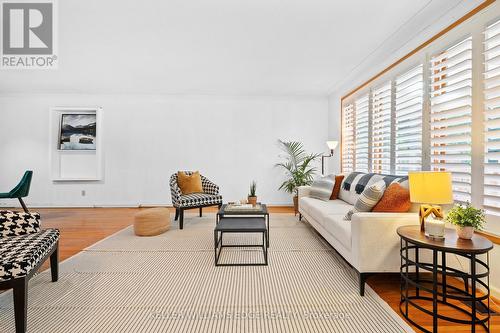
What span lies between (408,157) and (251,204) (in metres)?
2.16

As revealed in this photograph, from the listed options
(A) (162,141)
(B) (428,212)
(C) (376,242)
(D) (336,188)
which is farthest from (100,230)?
(B) (428,212)

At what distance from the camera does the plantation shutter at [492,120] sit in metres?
2.04

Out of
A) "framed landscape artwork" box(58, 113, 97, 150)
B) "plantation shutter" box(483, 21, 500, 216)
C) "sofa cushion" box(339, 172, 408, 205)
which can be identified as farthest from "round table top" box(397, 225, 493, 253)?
"framed landscape artwork" box(58, 113, 97, 150)

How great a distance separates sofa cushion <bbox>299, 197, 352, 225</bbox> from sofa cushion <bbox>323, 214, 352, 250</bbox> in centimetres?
13

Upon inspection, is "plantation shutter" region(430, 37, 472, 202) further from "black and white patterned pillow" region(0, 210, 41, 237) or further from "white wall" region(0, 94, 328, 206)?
"black and white patterned pillow" region(0, 210, 41, 237)

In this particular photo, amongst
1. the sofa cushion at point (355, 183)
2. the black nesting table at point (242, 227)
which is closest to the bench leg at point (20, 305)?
the black nesting table at point (242, 227)

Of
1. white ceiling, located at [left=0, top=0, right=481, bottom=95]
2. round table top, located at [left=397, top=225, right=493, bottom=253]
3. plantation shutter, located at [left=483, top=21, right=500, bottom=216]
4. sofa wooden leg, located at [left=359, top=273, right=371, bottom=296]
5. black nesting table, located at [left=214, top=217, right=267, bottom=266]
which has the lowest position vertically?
sofa wooden leg, located at [left=359, top=273, right=371, bottom=296]

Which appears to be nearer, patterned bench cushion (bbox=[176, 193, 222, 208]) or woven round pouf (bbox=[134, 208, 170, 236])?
woven round pouf (bbox=[134, 208, 170, 236])

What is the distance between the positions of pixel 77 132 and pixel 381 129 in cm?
640

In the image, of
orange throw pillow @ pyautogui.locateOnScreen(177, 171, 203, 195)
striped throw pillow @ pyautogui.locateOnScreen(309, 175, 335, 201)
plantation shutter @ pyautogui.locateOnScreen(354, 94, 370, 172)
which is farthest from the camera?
orange throw pillow @ pyautogui.locateOnScreen(177, 171, 203, 195)

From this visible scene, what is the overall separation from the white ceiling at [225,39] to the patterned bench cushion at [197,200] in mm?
2244

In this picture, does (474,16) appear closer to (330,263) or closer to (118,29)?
(330,263)

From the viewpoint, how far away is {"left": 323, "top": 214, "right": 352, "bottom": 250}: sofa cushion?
7.62ft

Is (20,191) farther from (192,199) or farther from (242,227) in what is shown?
(242,227)
